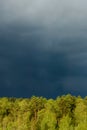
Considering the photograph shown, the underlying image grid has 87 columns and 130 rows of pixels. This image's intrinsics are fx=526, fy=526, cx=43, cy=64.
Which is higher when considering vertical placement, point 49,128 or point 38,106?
point 38,106

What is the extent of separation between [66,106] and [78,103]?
4.63 meters

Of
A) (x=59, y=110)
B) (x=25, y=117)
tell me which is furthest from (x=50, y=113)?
(x=25, y=117)

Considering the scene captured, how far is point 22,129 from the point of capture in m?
188

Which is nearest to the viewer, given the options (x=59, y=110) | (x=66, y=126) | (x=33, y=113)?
(x=66, y=126)

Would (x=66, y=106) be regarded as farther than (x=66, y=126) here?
Yes

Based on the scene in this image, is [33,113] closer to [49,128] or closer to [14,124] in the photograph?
[14,124]

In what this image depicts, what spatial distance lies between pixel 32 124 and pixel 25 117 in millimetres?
7196

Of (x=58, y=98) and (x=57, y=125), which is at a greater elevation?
(x=58, y=98)

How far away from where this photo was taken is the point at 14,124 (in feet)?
654

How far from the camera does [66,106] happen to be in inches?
7357

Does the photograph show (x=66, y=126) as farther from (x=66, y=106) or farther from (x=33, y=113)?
(x=33, y=113)

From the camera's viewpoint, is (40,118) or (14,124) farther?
(14,124)

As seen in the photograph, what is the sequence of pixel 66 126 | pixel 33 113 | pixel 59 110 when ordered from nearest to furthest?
pixel 66 126
pixel 59 110
pixel 33 113

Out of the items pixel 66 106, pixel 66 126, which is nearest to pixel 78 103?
pixel 66 106
